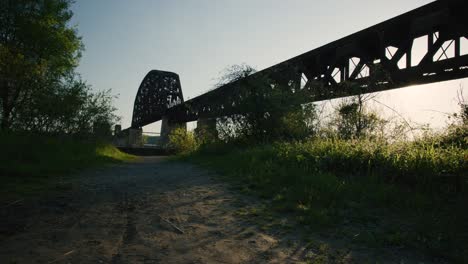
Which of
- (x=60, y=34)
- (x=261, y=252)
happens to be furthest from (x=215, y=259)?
(x=60, y=34)

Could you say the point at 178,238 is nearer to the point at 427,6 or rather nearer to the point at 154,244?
the point at 154,244

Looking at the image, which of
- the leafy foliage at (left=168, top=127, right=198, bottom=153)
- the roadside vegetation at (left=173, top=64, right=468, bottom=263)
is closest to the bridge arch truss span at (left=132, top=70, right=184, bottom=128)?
the leafy foliage at (left=168, top=127, right=198, bottom=153)

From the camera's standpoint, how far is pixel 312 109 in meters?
14.2

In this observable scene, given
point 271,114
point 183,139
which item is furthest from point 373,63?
point 183,139

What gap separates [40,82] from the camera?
13.8 m

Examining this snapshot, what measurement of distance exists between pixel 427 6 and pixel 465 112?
4.15m

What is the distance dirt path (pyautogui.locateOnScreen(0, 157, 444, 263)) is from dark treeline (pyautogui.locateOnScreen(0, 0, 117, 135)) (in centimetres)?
826

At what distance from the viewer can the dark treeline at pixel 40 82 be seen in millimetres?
12461

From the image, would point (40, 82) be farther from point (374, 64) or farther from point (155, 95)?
point (155, 95)

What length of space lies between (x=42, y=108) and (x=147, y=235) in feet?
37.8

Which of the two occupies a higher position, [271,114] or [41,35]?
[41,35]

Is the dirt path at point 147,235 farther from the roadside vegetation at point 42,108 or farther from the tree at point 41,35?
the tree at point 41,35

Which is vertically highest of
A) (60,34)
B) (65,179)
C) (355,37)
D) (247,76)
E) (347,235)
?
(60,34)

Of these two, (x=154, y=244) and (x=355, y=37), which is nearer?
(x=154, y=244)
